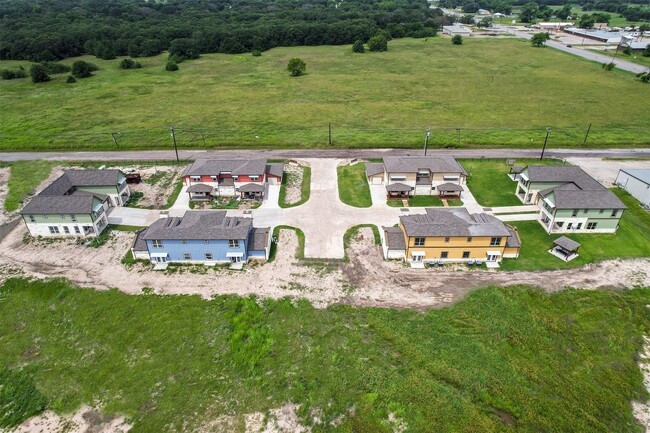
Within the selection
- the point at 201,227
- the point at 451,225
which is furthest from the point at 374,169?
the point at 201,227

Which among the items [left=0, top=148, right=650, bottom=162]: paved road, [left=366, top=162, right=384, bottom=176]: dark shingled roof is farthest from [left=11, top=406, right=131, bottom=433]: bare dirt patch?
[left=0, top=148, right=650, bottom=162]: paved road

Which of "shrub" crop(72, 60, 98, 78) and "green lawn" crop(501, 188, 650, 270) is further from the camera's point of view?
"shrub" crop(72, 60, 98, 78)

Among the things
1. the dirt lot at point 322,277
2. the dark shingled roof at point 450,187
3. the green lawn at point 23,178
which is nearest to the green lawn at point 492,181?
the dark shingled roof at point 450,187

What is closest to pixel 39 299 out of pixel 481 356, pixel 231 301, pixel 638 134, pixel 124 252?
pixel 124 252

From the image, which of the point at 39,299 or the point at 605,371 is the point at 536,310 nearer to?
the point at 605,371

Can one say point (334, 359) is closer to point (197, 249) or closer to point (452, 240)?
point (452, 240)

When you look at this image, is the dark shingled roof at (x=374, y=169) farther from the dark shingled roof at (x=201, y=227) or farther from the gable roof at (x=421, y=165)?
the dark shingled roof at (x=201, y=227)

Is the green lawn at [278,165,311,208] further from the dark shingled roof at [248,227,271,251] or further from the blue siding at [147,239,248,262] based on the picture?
the blue siding at [147,239,248,262]
